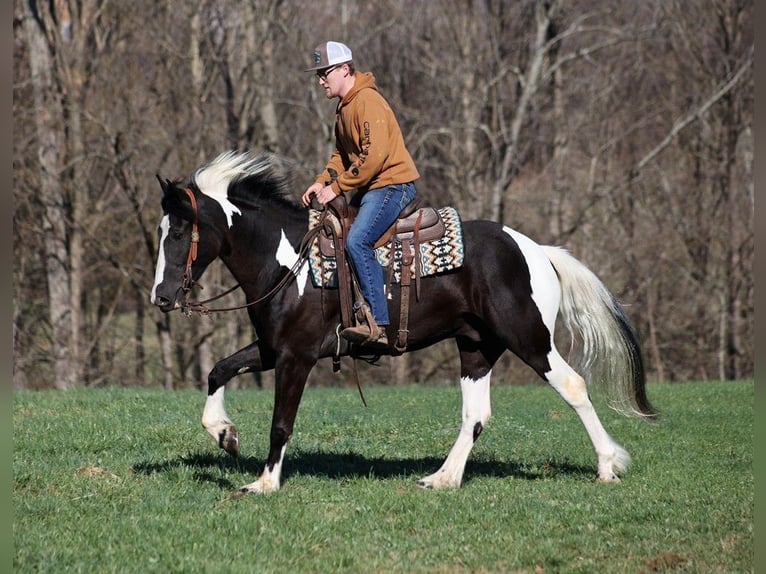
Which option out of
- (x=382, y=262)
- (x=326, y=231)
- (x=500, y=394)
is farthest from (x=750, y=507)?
(x=500, y=394)

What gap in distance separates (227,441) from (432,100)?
68.9ft

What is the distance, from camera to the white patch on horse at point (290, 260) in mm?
7625

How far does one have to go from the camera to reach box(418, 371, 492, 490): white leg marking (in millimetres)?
7902

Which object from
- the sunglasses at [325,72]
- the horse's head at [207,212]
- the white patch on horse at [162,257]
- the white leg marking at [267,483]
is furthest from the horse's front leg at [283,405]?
the sunglasses at [325,72]

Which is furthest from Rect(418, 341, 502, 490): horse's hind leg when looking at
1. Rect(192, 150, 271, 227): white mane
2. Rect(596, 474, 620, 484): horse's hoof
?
Rect(192, 150, 271, 227): white mane

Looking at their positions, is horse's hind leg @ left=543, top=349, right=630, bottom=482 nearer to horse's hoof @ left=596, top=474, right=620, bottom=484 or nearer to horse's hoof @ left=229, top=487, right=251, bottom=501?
horse's hoof @ left=596, top=474, right=620, bottom=484

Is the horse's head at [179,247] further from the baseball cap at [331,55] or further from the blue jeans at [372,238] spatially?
the baseball cap at [331,55]

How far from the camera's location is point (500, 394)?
1477 centimetres

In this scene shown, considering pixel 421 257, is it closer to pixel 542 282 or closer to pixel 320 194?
pixel 320 194

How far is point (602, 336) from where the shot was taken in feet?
27.2

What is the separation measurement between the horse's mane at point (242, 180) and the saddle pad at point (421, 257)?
0.38m

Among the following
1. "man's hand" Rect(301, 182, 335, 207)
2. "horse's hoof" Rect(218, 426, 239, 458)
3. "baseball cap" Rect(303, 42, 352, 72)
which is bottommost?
"horse's hoof" Rect(218, 426, 239, 458)

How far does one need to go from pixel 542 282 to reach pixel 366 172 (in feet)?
5.53

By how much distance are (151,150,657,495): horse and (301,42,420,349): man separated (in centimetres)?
26
